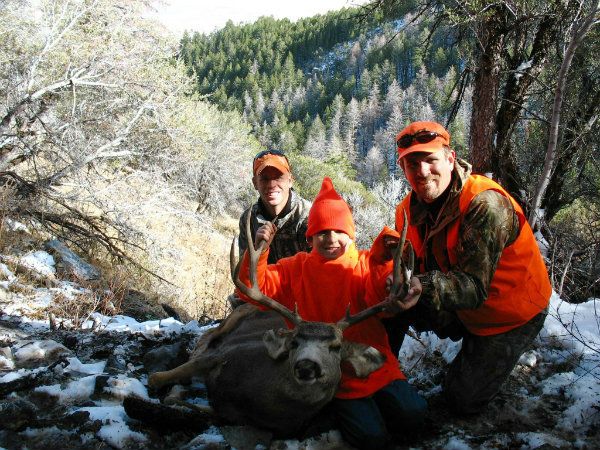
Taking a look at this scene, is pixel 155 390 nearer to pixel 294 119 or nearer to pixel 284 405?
pixel 284 405

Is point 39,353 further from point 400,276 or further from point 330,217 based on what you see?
point 400,276

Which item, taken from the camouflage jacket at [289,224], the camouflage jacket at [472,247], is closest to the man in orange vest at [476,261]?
the camouflage jacket at [472,247]

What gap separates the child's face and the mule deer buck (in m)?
0.44

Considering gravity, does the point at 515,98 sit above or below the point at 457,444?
above

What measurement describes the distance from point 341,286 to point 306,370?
0.83 metres

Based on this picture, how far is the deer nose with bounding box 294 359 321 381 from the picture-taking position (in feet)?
9.36

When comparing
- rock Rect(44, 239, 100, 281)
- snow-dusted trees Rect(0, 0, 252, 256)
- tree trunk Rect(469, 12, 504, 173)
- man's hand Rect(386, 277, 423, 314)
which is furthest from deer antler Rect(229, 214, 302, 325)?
snow-dusted trees Rect(0, 0, 252, 256)

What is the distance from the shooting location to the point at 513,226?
10.8 feet

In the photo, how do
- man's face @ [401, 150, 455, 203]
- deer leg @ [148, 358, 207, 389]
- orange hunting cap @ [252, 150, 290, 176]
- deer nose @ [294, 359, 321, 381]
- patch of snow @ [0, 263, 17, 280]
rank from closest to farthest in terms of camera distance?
deer nose @ [294, 359, 321, 381], man's face @ [401, 150, 455, 203], deer leg @ [148, 358, 207, 389], orange hunting cap @ [252, 150, 290, 176], patch of snow @ [0, 263, 17, 280]

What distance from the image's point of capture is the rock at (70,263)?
7.40 metres

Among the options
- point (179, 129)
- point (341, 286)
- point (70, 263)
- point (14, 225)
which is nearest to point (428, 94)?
point (179, 129)

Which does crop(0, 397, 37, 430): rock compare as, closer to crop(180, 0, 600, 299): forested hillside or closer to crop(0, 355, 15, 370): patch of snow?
crop(0, 355, 15, 370): patch of snow

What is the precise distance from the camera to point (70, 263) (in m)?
7.61

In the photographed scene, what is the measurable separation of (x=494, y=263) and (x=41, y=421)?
111 inches
